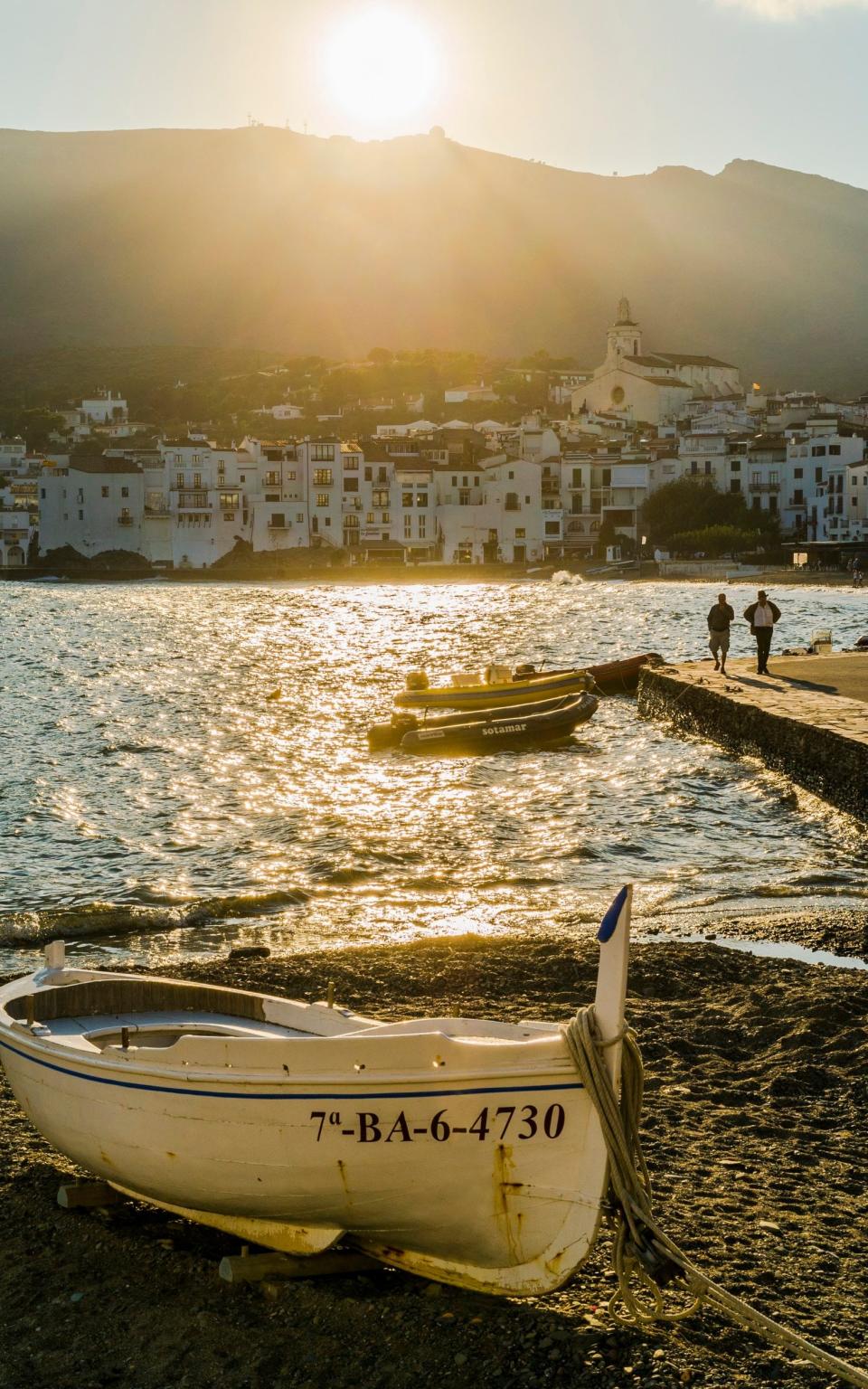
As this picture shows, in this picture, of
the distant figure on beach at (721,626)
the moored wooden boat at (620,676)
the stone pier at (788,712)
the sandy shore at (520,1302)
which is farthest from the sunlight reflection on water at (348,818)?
the sandy shore at (520,1302)

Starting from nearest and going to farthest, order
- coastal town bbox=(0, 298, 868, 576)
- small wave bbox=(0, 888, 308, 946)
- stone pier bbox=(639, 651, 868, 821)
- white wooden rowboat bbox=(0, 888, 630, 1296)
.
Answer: white wooden rowboat bbox=(0, 888, 630, 1296) → small wave bbox=(0, 888, 308, 946) → stone pier bbox=(639, 651, 868, 821) → coastal town bbox=(0, 298, 868, 576)

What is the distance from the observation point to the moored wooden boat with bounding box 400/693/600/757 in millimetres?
22609

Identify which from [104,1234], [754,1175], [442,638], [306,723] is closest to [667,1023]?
[754,1175]

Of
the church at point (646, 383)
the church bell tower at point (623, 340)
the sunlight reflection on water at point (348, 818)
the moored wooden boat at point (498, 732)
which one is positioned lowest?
the sunlight reflection on water at point (348, 818)

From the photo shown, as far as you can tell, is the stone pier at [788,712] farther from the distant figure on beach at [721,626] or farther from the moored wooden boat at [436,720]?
the moored wooden boat at [436,720]

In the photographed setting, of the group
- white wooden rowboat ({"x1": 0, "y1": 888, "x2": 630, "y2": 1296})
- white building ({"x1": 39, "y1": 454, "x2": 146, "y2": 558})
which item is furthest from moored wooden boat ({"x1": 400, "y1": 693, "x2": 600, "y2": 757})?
white building ({"x1": 39, "y1": 454, "x2": 146, "y2": 558})

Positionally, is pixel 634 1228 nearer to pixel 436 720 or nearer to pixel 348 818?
pixel 348 818

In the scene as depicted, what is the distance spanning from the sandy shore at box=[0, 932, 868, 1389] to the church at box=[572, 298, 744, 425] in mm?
136943

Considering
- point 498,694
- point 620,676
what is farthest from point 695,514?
point 498,694

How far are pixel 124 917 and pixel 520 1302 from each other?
288 inches

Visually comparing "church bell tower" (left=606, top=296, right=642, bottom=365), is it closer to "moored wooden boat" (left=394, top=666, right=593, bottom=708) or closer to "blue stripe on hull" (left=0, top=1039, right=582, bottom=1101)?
"moored wooden boat" (left=394, top=666, right=593, bottom=708)

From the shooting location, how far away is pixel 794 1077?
768cm

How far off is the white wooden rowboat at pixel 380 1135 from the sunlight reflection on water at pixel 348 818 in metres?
5.63

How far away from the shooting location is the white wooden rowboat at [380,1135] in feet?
16.1
